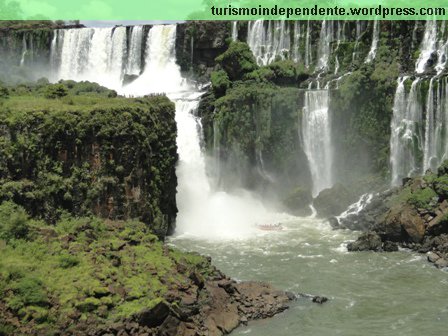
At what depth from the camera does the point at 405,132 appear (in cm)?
4388

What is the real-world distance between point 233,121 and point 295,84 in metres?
8.48

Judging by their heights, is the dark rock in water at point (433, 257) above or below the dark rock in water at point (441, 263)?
above

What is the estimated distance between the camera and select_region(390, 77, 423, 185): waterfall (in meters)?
43.3

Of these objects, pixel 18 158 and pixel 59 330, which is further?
pixel 18 158

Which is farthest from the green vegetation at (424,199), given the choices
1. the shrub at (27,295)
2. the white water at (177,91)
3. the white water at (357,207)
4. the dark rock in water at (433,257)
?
the shrub at (27,295)

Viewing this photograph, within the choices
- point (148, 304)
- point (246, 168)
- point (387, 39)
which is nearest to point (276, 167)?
point (246, 168)

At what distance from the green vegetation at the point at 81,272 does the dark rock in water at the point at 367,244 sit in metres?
10.3

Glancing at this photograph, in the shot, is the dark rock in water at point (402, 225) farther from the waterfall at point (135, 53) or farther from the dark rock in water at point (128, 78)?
the waterfall at point (135, 53)

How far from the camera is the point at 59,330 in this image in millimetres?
20875

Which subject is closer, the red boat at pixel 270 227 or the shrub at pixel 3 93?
the shrub at pixel 3 93

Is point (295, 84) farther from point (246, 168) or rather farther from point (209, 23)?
point (209, 23)

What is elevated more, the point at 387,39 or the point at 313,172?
the point at 387,39

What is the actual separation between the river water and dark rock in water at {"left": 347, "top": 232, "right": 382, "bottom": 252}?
460mm

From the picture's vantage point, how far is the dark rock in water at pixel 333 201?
4206 centimetres
